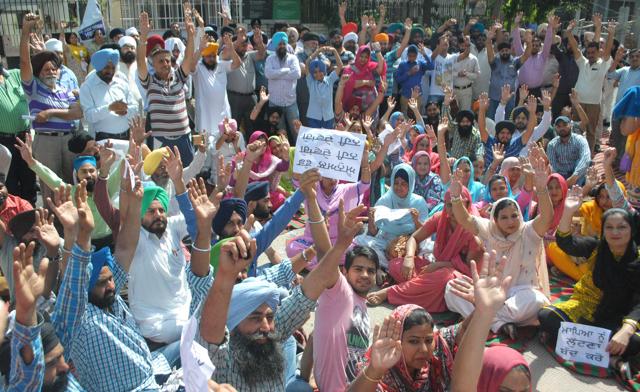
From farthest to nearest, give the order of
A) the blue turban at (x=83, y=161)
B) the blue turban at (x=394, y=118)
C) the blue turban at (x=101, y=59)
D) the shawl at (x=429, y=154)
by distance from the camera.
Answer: the blue turban at (x=394, y=118), the shawl at (x=429, y=154), the blue turban at (x=101, y=59), the blue turban at (x=83, y=161)

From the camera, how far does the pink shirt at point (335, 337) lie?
3297mm

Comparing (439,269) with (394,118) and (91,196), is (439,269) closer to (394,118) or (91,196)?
(91,196)

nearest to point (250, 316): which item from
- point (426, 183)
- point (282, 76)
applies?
point (426, 183)

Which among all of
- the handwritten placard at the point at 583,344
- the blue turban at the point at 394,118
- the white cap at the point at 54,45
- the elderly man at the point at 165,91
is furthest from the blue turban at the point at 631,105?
the white cap at the point at 54,45

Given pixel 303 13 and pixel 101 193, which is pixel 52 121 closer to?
pixel 101 193

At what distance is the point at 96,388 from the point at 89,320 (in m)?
0.34

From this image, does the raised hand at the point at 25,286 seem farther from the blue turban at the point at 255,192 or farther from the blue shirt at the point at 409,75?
the blue shirt at the point at 409,75

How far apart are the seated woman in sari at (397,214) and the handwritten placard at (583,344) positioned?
5.92 feet

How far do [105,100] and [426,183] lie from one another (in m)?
3.25

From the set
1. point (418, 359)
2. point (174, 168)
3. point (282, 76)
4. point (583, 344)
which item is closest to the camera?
point (418, 359)

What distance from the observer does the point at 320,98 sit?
344 inches

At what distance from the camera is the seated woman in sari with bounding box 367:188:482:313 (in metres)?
5.02

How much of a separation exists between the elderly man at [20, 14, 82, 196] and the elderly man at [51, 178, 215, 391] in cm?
298

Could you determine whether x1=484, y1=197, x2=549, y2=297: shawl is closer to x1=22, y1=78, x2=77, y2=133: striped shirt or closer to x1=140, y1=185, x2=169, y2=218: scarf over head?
x1=140, y1=185, x2=169, y2=218: scarf over head
